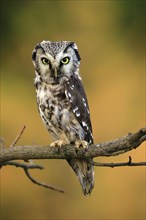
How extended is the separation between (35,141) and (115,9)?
7.70 ft

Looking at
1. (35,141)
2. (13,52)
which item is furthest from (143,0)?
(35,141)

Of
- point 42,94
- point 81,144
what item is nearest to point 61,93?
point 42,94

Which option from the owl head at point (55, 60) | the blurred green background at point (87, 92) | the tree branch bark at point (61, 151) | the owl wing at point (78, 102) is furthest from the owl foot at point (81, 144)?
the blurred green background at point (87, 92)

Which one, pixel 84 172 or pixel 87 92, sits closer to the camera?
pixel 84 172

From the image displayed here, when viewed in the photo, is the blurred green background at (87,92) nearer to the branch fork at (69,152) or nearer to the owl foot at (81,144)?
the owl foot at (81,144)

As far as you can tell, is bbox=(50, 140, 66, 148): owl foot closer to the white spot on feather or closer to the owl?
the owl

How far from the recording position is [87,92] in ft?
26.6

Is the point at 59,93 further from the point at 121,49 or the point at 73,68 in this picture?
the point at 121,49

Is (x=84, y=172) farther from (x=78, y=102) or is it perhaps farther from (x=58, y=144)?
(x=58, y=144)

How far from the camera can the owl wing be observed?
4273mm

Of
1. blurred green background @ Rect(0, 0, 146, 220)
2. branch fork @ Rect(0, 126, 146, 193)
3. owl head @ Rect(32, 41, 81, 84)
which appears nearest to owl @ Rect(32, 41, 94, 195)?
owl head @ Rect(32, 41, 81, 84)

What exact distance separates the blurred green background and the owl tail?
287cm

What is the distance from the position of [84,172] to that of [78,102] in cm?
43

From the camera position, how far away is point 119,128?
782 cm
